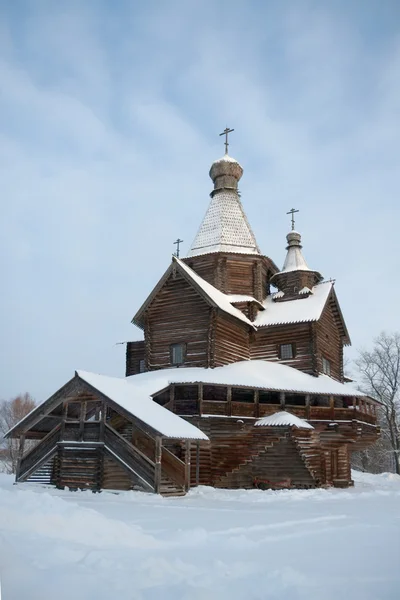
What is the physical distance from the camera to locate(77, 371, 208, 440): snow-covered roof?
59.3 ft

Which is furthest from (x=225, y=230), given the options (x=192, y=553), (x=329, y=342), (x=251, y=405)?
(x=192, y=553)

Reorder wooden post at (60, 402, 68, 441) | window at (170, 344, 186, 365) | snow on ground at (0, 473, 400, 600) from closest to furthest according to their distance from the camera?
1. snow on ground at (0, 473, 400, 600)
2. wooden post at (60, 402, 68, 441)
3. window at (170, 344, 186, 365)

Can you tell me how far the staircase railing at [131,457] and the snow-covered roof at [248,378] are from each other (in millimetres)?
2588

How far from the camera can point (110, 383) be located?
20516mm

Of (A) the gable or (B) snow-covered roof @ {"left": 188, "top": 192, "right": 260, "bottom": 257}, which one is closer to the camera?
(A) the gable

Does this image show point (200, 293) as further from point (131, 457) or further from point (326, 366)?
point (131, 457)

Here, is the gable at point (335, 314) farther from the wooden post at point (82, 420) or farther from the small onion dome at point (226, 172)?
the wooden post at point (82, 420)

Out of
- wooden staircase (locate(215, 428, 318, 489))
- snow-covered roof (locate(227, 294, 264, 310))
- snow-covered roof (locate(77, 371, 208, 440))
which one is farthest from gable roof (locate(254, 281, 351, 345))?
snow-covered roof (locate(77, 371, 208, 440))

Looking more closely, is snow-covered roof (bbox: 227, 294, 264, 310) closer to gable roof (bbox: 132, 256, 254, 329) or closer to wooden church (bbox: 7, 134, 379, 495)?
wooden church (bbox: 7, 134, 379, 495)

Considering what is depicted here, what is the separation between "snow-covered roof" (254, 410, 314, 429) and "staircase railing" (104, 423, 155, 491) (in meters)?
7.07

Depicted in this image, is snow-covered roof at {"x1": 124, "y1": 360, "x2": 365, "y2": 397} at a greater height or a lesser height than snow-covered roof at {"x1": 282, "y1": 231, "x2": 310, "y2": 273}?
lesser

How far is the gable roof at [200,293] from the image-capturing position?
2659 cm

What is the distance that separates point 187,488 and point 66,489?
173 inches

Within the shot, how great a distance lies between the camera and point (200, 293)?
26766 millimetres
